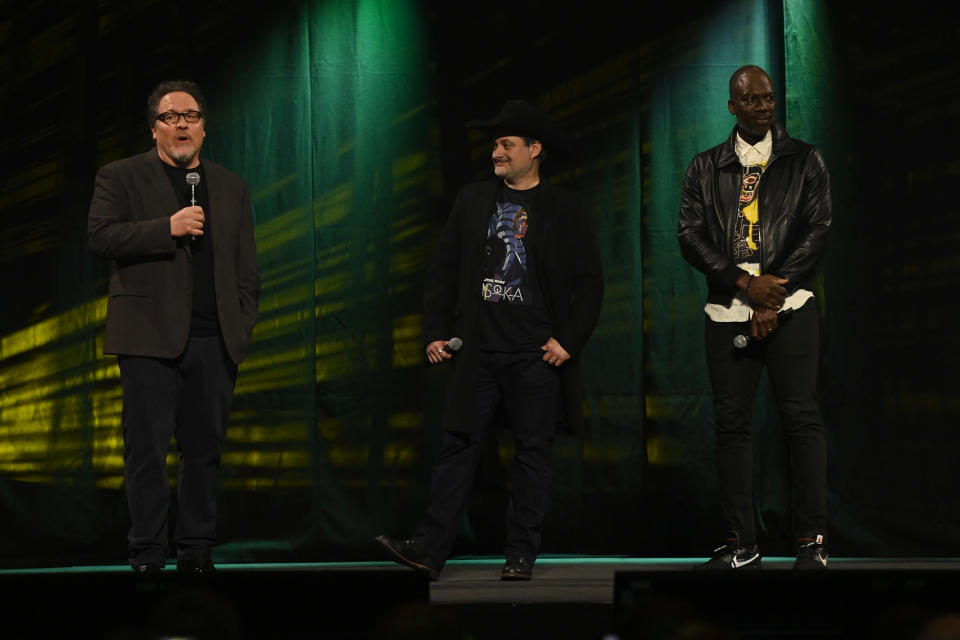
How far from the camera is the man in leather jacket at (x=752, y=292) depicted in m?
3.74

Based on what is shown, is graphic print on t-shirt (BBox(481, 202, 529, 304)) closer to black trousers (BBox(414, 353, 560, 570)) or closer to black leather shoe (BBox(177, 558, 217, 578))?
black trousers (BBox(414, 353, 560, 570))

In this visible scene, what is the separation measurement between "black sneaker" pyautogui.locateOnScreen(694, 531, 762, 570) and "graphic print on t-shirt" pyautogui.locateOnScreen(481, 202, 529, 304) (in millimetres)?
1050

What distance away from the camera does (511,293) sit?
4.06 metres

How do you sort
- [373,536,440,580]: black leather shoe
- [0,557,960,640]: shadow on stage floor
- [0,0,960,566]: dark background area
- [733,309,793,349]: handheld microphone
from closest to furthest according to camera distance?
[0,557,960,640]: shadow on stage floor, [733,309,793,349]: handheld microphone, [373,536,440,580]: black leather shoe, [0,0,960,566]: dark background area

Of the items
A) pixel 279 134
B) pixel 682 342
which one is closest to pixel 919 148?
pixel 682 342

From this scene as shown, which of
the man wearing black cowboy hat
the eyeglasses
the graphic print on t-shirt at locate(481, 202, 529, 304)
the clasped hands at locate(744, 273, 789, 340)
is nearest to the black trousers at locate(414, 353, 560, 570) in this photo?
the man wearing black cowboy hat

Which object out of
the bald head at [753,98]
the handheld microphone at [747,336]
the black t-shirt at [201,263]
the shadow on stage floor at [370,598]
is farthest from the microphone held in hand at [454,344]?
the shadow on stage floor at [370,598]

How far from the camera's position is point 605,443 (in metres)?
4.78

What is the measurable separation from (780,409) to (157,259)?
6.62 feet

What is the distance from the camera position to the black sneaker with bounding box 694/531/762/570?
3.75m

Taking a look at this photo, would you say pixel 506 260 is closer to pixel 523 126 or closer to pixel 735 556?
pixel 523 126

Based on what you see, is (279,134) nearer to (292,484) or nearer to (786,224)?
(292,484)

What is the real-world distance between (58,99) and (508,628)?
3.13 metres

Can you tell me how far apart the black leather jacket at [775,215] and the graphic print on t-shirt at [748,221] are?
0.02 meters
